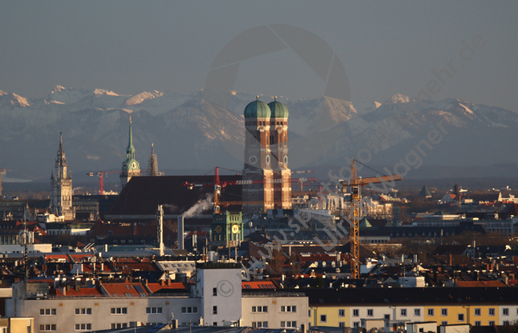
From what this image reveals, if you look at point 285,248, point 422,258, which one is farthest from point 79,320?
point 285,248

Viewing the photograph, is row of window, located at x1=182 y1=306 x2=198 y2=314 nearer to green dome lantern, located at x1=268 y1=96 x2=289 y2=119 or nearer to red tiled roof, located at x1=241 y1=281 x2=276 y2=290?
red tiled roof, located at x1=241 y1=281 x2=276 y2=290

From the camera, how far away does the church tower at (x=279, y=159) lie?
7146 inches

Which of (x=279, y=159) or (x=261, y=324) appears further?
(x=279, y=159)

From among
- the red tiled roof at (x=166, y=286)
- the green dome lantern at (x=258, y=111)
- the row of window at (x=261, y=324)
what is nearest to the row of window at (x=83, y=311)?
the row of window at (x=261, y=324)

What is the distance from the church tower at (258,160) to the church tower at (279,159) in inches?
29.7

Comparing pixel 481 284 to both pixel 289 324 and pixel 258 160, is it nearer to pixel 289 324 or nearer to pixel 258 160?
pixel 289 324

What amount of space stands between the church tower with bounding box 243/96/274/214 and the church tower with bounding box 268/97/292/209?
75 centimetres

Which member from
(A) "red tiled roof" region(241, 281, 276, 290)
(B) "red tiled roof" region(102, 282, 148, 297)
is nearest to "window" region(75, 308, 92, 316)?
(B) "red tiled roof" region(102, 282, 148, 297)

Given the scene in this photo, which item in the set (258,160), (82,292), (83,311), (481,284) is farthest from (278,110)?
(83,311)

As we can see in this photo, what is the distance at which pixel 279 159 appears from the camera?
18238cm

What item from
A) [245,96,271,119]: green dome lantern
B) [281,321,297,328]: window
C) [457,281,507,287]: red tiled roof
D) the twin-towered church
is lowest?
[281,321,297,328]: window

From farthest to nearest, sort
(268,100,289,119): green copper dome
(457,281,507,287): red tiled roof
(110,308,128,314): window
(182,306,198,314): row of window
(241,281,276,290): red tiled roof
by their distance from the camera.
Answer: (268,100,289,119): green copper dome < (457,281,507,287): red tiled roof < (241,281,276,290): red tiled roof < (182,306,198,314): row of window < (110,308,128,314): window

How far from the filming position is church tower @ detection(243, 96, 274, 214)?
179875mm

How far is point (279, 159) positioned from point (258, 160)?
9.84ft
